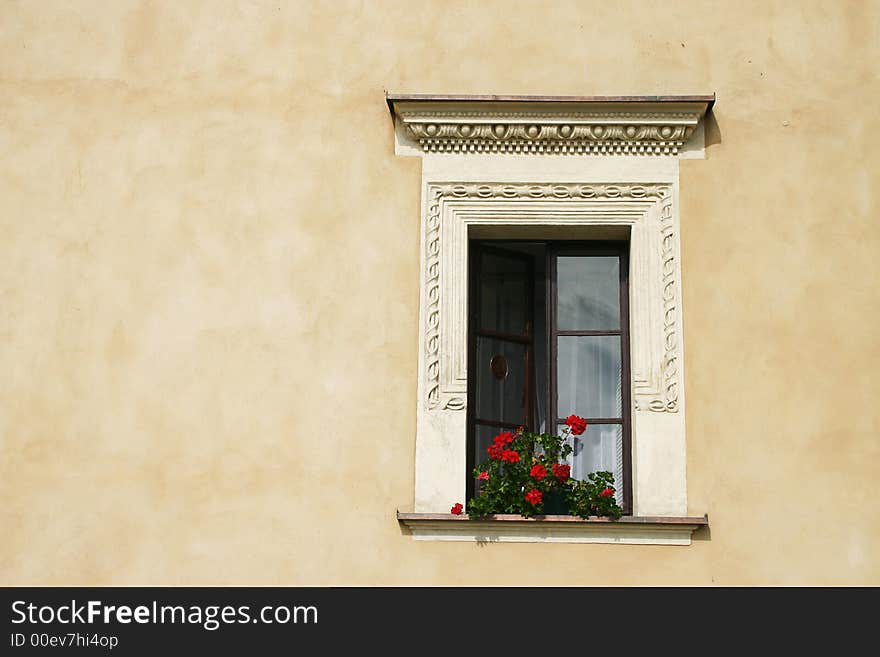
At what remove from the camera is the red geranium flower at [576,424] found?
666 cm

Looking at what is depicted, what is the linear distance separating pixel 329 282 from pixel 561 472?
1.52 m

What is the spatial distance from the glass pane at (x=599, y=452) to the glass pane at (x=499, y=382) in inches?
11.7

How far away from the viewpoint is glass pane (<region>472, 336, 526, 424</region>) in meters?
7.08

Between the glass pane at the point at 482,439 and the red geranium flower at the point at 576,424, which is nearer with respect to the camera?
the red geranium flower at the point at 576,424

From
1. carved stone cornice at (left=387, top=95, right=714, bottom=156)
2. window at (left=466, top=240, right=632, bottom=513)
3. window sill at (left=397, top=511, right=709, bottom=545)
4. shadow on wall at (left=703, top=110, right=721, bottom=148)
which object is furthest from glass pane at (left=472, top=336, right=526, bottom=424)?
shadow on wall at (left=703, top=110, right=721, bottom=148)

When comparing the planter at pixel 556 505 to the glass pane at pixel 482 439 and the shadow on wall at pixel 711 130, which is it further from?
the shadow on wall at pixel 711 130

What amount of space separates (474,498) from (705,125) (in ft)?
7.53

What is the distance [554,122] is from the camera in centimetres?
702

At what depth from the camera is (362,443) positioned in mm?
6707

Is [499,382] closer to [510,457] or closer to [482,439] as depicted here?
[482,439]

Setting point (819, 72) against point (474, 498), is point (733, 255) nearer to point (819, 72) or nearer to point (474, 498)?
point (819, 72)

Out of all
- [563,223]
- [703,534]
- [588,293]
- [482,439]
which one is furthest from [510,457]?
[563,223]

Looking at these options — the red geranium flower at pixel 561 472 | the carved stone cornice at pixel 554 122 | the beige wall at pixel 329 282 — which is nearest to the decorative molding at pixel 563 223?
the beige wall at pixel 329 282

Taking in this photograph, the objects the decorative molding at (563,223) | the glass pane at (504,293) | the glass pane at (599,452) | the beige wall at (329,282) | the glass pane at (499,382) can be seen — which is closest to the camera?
the beige wall at (329,282)
